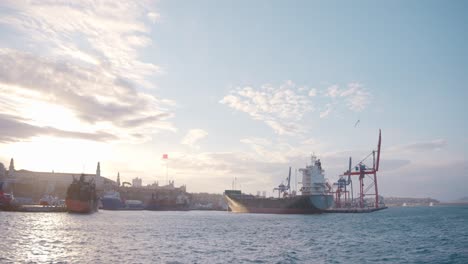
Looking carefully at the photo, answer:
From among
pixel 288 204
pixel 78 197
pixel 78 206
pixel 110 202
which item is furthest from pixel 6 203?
pixel 288 204

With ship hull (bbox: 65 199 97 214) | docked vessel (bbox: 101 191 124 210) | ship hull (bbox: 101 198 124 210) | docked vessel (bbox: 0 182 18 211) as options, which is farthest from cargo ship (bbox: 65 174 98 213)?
docked vessel (bbox: 101 191 124 210)

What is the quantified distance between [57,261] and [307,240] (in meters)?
Answer: 29.9

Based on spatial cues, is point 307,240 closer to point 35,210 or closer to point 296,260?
Answer: point 296,260

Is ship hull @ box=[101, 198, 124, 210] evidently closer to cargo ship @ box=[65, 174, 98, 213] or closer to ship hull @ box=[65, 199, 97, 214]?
ship hull @ box=[65, 199, 97, 214]

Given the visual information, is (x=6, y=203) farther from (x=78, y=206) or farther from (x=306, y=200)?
(x=306, y=200)

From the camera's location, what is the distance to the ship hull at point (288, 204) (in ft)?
395

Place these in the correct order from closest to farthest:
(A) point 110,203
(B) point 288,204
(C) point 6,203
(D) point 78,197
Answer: (D) point 78,197
(C) point 6,203
(B) point 288,204
(A) point 110,203

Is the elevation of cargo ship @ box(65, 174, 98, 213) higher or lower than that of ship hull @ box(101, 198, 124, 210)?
higher

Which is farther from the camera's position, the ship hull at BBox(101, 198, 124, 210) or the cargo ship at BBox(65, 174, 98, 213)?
the ship hull at BBox(101, 198, 124, 210)

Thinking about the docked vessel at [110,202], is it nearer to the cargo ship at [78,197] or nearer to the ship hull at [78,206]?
the ship hull at [78,206]

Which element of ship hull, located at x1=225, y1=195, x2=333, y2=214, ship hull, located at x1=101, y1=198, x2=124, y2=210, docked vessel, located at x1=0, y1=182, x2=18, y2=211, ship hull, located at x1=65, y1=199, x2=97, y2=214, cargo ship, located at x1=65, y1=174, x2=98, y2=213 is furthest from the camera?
ship hull, located at x1=101, y1=198, x2=124, y2=210

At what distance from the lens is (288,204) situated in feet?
414

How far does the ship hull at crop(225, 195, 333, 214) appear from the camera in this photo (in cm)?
12038

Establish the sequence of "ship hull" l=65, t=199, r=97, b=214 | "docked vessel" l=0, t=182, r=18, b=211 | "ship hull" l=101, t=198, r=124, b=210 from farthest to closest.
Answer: "ship hull" l=101, t=198, r=124, b=210 < "docked vessel" l=0, t=182, r=18, b=211 < "ship hull" l=65, t=199, r=97, b=214
